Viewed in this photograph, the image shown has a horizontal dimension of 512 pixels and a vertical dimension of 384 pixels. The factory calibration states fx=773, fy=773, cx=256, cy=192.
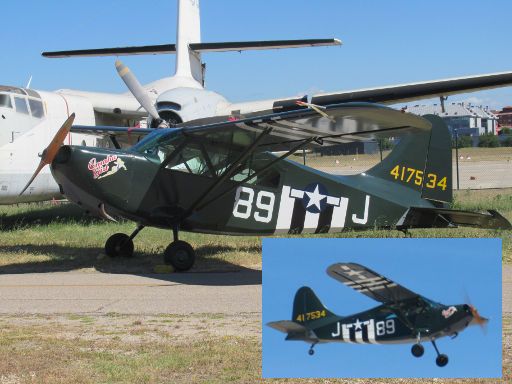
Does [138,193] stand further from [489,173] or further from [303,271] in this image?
[489,173]

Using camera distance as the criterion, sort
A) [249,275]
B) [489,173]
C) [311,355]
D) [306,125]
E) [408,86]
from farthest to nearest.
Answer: [489,173], [408,86], [249,275], [306,125], [311,355]

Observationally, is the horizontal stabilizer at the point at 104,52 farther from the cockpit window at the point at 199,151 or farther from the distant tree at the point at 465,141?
the distant tree at the point at 465,141

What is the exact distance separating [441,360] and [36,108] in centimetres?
1482

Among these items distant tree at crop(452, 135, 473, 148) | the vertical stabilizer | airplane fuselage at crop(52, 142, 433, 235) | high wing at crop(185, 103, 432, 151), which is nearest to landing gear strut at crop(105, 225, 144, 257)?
airplane fuselage at crop(52, 142, 433, 235)

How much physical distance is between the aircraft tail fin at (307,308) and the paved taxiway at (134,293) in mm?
4453

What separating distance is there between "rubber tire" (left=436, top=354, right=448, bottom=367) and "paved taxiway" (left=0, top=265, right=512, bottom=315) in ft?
15.0

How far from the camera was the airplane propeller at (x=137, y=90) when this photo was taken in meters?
16.9

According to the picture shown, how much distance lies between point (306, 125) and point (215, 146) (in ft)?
5.80

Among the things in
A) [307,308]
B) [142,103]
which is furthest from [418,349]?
[142,103]

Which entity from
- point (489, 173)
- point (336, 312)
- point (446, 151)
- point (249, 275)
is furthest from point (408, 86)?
point (489, 173)

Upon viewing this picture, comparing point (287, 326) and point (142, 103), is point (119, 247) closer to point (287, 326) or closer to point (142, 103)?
point (142, 103)

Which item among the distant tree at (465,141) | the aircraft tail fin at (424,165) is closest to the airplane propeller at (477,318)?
the aircraft tail fin at (424,165)

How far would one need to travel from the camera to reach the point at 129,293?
9820mm

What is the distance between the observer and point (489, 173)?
40156 mm
